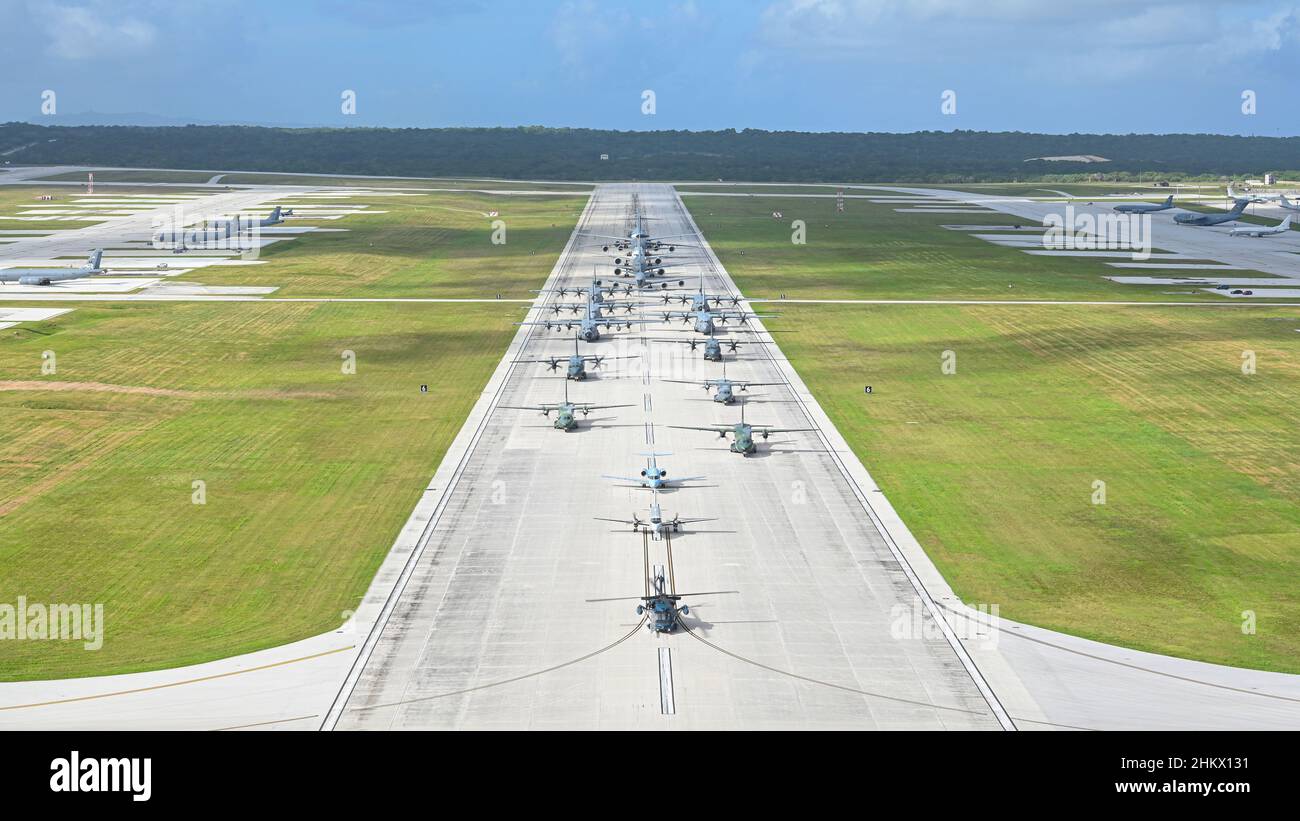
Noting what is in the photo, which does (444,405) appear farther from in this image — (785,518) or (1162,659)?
(1162,659)

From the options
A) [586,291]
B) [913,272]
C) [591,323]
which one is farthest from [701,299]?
[913,272]

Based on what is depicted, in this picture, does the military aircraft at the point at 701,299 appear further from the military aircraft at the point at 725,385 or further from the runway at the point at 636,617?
the runway at the point at 636,617

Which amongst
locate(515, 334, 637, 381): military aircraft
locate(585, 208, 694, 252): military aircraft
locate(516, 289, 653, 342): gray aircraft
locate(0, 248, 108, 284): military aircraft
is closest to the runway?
locate(515, 334, 637, 381): military aircraft

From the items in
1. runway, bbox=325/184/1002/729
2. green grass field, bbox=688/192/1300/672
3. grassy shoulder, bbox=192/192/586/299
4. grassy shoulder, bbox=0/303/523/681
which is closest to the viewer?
runway, bbox=325/184/1002/729

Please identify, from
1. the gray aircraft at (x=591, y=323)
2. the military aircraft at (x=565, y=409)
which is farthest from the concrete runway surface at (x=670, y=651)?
the gray aircraft at (x=591, y=323)

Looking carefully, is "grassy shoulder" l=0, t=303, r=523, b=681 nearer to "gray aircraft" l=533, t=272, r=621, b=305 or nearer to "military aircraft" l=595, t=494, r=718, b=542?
"military aircraft" l=595, t=494, r=718, b=542
